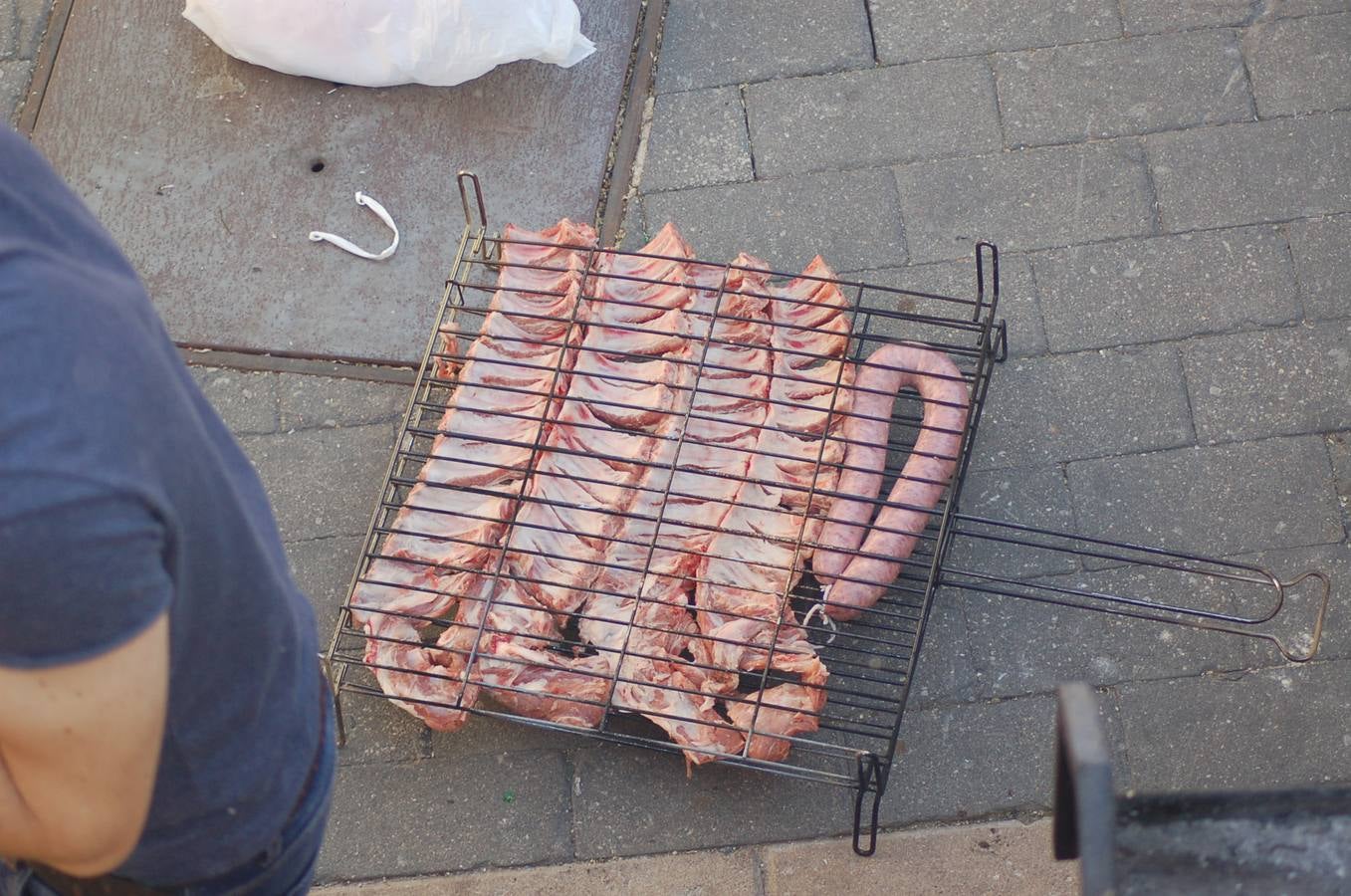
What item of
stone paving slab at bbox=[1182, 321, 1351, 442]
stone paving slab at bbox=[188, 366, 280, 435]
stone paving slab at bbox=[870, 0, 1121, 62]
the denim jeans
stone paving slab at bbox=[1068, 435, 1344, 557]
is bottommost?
the denim jeans

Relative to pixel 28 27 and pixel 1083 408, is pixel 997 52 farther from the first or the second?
pixel 28 27

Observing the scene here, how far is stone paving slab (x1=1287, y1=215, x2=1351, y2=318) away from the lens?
3859 mm

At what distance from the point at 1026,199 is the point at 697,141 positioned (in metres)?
1.14

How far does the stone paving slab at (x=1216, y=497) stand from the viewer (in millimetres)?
3516

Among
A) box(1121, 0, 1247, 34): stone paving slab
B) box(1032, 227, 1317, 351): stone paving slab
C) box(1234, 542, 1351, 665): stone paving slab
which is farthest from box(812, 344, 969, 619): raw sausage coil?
box(1121, 0, 1247, 34): stone paving slab

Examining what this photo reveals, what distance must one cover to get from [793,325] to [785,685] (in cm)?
104

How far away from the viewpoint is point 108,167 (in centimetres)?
425

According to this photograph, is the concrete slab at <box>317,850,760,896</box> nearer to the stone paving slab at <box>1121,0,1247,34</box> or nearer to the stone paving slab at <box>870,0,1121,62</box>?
the stone paving slab at <box>870,0,1121,62</box>

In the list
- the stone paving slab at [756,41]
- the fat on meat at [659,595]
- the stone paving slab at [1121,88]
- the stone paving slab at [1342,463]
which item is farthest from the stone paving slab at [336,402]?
the stone paving slab at [1342,463]

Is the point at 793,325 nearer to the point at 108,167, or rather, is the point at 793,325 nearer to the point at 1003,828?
the point at 1003,828

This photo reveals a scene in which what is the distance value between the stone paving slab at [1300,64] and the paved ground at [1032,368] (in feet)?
0.03

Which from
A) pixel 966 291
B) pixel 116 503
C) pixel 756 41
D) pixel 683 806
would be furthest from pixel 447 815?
pixel 756 41

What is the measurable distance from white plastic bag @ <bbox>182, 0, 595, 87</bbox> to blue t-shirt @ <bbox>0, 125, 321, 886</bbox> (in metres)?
2.79

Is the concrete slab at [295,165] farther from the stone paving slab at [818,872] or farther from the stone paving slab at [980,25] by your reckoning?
the stone paving slab at [818,872]
